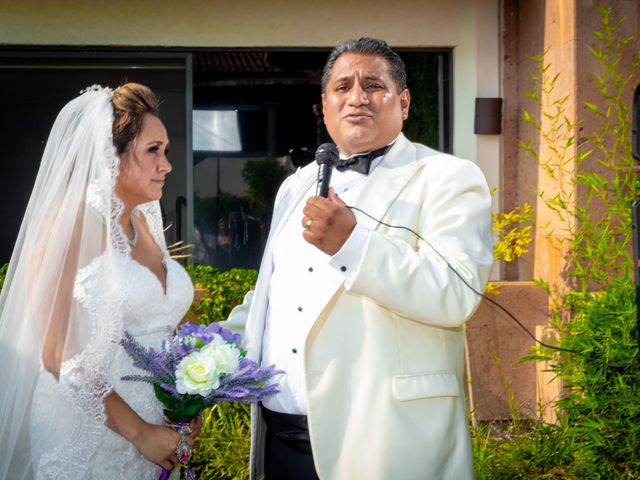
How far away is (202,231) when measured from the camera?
7.67m

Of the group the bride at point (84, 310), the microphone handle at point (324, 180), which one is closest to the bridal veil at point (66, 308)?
→ the bride at point (84, 310)

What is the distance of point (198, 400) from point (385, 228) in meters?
0.92

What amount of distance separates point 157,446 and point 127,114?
4.25 feet

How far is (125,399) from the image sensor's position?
336 centimetres

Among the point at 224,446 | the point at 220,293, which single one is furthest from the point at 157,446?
the point at 220,293

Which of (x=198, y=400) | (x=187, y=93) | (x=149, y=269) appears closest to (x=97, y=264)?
(x=149, y=269)

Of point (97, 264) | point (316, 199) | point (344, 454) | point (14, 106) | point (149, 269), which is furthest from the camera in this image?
point (14, 106)

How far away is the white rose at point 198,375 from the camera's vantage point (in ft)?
9.25

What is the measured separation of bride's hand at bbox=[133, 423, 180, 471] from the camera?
121 inches

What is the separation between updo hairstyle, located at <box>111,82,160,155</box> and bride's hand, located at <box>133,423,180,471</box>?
1.10 metres

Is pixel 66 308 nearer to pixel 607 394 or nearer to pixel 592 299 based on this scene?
pixel 607 394

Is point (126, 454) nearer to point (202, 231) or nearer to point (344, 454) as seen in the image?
point (344, 454)

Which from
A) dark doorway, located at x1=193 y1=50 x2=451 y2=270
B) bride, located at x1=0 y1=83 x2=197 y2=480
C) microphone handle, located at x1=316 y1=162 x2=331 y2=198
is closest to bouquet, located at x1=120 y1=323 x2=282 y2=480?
bride, located at x1=0 y1=83 x2=197 y2=480

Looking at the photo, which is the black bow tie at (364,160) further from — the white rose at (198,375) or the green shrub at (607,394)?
the green shrub at (607,394)
